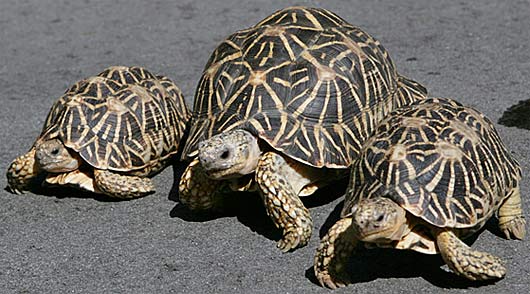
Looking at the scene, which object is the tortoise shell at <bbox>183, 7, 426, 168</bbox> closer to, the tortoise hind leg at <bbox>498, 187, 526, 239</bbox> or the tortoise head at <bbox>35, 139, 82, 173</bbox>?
the tortoise head at <bbox>35, 139, 82, 173</bbox>

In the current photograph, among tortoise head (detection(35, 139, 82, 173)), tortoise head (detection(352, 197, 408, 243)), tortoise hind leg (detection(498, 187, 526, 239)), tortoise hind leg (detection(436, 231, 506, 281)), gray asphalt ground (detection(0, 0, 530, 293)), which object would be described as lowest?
gray asphalt ground (detection(0, 0, 530, 293))

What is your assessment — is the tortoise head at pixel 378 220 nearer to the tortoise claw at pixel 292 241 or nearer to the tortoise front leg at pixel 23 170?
the tortoise claw at pixel 292 241

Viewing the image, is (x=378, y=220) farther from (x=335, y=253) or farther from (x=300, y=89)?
(x=300, y=89)

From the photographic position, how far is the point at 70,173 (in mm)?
5500

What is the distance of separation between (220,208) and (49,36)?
418cm

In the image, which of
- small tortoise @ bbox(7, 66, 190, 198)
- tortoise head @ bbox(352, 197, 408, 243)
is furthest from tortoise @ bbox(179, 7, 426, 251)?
tortoise head @ bbox(352, 197, 408, 243)

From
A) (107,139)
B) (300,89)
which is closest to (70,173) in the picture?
(107,139)

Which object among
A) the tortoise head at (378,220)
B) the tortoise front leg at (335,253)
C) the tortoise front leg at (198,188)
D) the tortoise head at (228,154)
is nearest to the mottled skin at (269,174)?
the tortoise head at (228,154)

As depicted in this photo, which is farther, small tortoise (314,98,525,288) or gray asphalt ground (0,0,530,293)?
gray asphalt ground (0,0,530,293)

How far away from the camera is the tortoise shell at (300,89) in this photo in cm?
487

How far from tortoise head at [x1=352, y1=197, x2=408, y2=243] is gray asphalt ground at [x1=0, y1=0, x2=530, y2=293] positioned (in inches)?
15.6

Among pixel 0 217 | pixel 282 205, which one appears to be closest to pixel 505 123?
pixel 282 205

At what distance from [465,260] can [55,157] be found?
2.58m

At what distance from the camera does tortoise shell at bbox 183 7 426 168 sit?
4.87m
